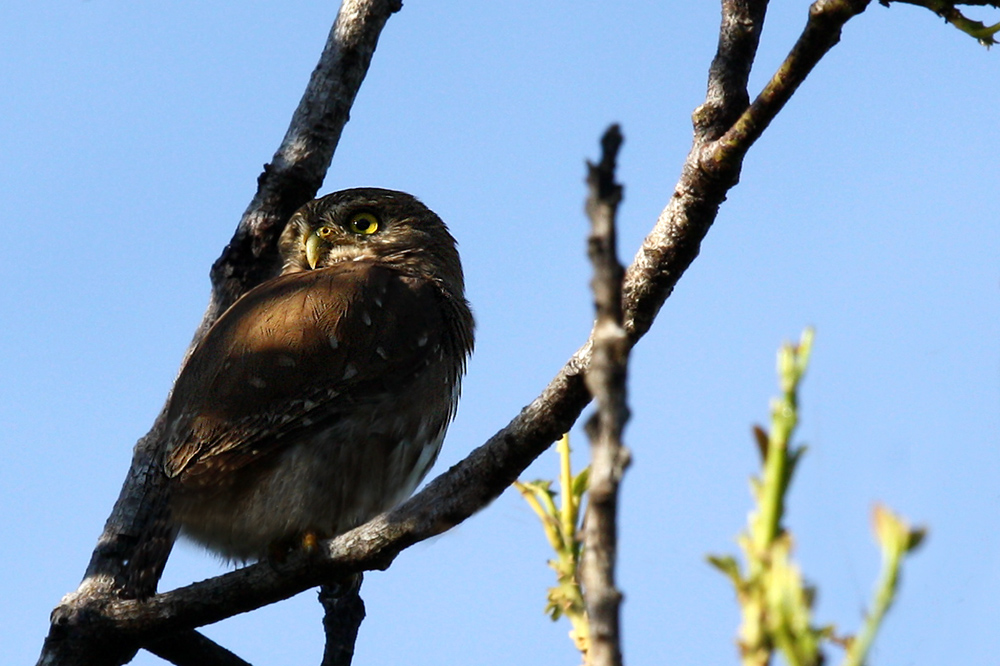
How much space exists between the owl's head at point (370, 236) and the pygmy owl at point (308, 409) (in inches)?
31.4

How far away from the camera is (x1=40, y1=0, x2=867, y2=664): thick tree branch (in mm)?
3227

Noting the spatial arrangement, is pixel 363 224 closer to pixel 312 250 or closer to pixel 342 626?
pixel 312 250

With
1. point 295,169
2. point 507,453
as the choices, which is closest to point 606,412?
point 507,453

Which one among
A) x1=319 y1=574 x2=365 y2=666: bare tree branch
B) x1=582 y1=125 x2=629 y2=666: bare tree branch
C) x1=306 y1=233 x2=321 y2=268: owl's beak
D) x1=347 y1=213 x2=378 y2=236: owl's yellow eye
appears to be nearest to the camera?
x1=582 y1=125 x2=629 y2=666: bare tree branch

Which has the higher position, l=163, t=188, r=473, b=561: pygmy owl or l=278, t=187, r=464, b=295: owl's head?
l=278, t=187, r=464, b=295: owl's head

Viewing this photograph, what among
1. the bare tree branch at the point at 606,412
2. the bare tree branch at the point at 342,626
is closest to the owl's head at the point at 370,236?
the bare tree branch at the point at 342,626

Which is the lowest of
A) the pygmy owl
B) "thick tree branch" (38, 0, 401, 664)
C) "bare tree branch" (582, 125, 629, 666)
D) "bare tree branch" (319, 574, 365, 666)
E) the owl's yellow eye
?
"bare tree branch" (582, 125, 629, 666)

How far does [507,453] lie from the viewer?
12.0ft

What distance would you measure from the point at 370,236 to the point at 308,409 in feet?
7.26

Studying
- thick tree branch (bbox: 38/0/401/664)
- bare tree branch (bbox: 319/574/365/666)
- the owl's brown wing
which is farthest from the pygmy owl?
bare tree branch (bbox: 319/574/365/666)

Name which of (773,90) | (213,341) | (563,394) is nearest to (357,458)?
A: (213,341)

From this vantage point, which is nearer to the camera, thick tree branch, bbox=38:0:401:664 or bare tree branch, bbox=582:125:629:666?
bare tree branch, bbox=582:125:629:666

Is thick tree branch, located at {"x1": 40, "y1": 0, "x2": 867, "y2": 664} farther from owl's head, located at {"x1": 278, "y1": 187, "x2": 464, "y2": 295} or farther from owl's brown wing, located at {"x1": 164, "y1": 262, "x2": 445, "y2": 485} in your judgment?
owl's head, located at {"x1": 278, "y1": 187, "x2": 464, "y2": 295}

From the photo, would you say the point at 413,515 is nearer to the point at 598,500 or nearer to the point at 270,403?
the point at 270,403
